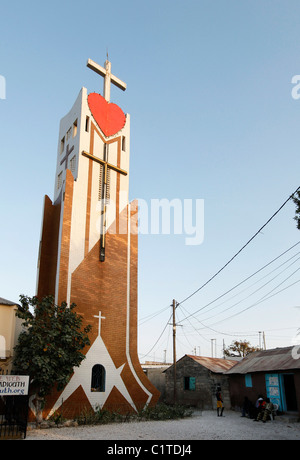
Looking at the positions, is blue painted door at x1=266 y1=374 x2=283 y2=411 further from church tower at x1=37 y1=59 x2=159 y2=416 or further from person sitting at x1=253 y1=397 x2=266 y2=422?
church tower at x1=37 y1=59 x2=159 y2=416

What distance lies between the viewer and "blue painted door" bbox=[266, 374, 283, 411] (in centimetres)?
2412

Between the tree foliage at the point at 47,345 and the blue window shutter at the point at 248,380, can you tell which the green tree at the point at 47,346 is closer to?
the tree foliage at the point at 47,345

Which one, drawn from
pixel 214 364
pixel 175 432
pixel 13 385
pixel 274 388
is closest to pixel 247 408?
pixel 274 388

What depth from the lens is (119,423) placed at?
20.8 metres

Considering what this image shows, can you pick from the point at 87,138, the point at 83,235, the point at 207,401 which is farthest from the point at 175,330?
the point at 87,138

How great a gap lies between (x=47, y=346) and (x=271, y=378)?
581 inches

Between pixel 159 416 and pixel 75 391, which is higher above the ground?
pixel 75 391

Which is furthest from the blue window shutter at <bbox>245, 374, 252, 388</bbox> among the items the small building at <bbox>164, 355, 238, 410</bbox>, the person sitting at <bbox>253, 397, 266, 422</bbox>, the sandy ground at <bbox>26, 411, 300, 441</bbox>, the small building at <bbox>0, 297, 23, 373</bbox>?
the small building at <bbox>0, 297, 23, 373</bbox>

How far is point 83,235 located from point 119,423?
455 inches

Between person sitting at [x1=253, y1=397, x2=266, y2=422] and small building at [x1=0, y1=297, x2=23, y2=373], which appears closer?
small building at [x1=0, y1=297, x2=23, y2=373]

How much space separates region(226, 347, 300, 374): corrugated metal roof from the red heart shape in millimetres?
20110

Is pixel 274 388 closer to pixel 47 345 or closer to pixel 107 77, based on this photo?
pixel 47 345

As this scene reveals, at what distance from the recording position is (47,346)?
62.3ft
